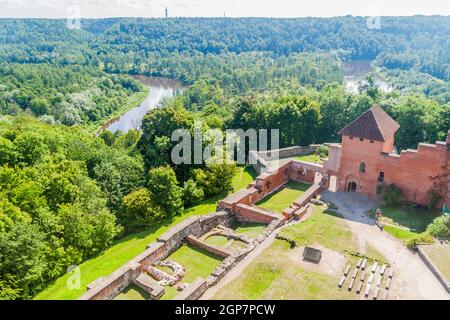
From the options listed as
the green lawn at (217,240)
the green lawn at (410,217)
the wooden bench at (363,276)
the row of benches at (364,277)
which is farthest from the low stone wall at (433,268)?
the green lawn at (217,240)

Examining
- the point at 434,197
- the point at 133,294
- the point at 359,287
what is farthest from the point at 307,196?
the point at 133,294

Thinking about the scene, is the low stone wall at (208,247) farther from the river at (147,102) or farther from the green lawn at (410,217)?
the river at (147,102)

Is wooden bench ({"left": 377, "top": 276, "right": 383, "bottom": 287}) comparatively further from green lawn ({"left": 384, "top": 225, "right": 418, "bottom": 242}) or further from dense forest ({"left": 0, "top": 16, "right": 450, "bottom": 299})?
dense forest ({"left": 0, "top": 16, "right": 450, "bottom": 299})

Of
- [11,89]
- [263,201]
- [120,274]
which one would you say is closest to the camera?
[120,274]

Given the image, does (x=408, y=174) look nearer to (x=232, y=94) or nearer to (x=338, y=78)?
(x=232, y=94)
